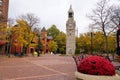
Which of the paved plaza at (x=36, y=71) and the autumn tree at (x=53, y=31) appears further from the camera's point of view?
the autumn tree at (x=53, y=31)

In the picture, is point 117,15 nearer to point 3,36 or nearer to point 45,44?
point 3,36

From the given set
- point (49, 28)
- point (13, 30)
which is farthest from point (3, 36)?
point (49, 28)

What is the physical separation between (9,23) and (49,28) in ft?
202

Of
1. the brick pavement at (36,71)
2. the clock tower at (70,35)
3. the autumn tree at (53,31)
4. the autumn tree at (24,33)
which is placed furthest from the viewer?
the autumn tree at (53,31)

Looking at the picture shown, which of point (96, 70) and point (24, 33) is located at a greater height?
point (24, 33)

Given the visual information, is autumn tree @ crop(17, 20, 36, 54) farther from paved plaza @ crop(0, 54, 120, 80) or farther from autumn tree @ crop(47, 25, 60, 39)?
autumn tree @ crop(47, 25, 60, 39)

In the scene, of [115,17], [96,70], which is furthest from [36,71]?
[115,17]

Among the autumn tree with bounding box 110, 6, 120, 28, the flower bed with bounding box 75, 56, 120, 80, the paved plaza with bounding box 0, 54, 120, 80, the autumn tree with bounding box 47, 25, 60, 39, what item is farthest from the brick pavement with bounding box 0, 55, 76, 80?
the autumn tree with bounding box 47, 25, 60, 39

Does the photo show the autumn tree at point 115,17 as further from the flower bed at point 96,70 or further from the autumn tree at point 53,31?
the autumn tree at point 53,31

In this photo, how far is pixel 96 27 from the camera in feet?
127

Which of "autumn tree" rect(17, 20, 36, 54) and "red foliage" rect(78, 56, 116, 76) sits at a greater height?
"autumn tree" rect(17, 20, 36, 54)

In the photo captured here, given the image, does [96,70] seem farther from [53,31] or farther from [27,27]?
[53,31]

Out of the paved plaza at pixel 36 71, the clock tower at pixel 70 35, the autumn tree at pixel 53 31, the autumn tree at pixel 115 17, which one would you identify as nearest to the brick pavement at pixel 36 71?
the paved plaza at pixel 36 71

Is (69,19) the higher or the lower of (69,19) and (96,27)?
the higher
